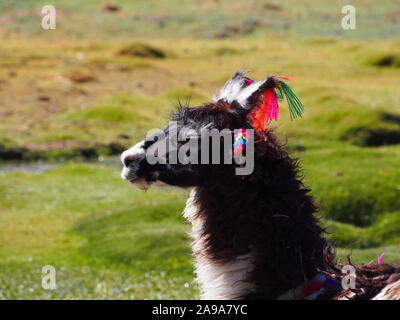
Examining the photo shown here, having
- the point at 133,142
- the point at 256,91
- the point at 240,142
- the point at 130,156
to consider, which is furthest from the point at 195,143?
the point at 133,142

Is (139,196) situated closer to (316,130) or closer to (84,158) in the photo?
(84,158)

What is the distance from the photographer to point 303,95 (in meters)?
50.1

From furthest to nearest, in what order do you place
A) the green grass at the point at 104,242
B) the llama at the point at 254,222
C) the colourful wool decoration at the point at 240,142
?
1. the green grass at the point at 104,242
2. the colourful wool decoration at the point at 240,142
3. the llama at the point at 254,222

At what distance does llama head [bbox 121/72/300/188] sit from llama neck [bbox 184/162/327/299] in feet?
0.82

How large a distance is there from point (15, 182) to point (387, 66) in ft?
160

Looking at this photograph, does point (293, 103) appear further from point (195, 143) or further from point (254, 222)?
point (254, 222)

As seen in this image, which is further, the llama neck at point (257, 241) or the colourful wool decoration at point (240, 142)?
the colourful wool decoration at point (240, 142)

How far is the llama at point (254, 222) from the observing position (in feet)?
19.3

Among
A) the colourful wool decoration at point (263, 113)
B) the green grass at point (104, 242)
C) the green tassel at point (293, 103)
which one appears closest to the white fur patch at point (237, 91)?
the colourful wool decoration at point (263, 113)

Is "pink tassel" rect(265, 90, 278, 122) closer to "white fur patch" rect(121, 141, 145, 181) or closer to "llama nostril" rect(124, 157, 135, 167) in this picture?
"white fur patch" rect(121, 141, 145, 181)

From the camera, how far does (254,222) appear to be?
5.94 meters

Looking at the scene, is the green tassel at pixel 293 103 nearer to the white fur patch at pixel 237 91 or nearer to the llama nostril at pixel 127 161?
the white fur patch at pixel 237 91

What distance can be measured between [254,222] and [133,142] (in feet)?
106

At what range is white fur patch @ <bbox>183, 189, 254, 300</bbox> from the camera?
5.96m
